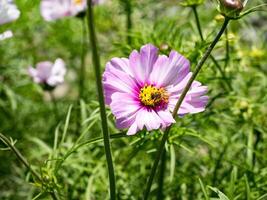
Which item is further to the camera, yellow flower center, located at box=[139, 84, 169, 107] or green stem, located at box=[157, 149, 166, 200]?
green stem, located at box=[157, 149, 166, 200]

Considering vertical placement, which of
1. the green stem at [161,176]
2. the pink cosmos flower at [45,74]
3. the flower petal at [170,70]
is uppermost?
the flower petal at [170,70]

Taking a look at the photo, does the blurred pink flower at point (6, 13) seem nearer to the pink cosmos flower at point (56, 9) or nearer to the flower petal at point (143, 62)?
the flower petal at point (143, 62)

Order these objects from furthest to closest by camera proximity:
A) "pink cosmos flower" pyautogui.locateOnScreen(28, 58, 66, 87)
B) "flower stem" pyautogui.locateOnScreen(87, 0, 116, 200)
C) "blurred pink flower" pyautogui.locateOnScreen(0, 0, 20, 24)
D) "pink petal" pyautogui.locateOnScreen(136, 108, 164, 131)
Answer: "pink cosmos flower" pyautogui.locateOnScreen(28, 58, 66, 87), "blurred pink flower" pyautogui.locateOnScreen(0, 0, 20, 24), "pink petal" pyautogui.locateOnScreen(136, 108, 164, 131), "flower stem" pyautogui.locateOnScreen(87, 0, 116, 200)

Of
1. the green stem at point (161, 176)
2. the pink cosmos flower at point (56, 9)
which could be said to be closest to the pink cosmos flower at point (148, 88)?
the green stem at point (161, 176)

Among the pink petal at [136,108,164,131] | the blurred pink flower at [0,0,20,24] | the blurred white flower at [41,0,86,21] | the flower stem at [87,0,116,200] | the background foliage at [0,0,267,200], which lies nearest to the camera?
the flower stem at [87,0,116,200]

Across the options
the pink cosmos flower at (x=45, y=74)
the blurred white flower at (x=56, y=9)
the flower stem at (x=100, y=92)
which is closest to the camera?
the flower stem at (x=100, y=92)

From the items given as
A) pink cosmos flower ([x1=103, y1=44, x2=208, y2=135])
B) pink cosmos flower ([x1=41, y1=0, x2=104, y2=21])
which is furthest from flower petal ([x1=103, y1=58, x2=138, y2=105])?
pink cosmos flower ([x1=41, y1=0, x2=104, y2=21])

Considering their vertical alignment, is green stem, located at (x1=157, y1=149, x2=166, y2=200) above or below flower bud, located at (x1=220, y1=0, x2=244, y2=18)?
below

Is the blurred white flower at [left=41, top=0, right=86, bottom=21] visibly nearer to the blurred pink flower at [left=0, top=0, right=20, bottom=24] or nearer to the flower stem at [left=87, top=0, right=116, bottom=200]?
the blurred pink flower at [left=0, top=0, right=20, bottom=24]
